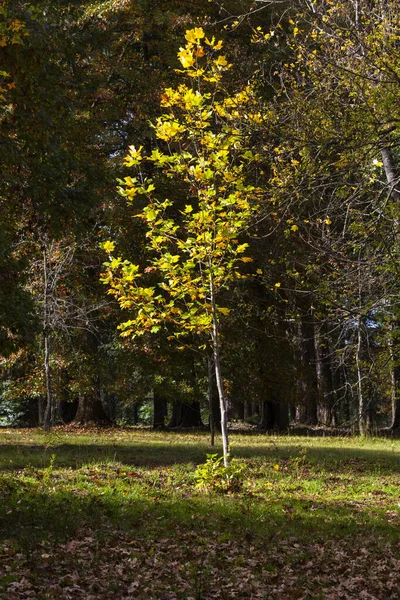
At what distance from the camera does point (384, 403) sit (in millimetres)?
41719

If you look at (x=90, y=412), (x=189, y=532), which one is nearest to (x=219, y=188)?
(x=189, y=532)

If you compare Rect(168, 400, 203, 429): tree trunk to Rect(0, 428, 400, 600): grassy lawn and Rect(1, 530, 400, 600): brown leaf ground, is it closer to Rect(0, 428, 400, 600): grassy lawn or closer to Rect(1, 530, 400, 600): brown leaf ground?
Rect(0, 428, 400, 600): grassy lawn

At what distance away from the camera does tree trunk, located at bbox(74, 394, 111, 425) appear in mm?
24359

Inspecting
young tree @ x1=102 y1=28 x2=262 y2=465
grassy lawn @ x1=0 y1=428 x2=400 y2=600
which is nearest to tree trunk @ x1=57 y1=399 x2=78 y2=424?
grassy lawn @ x1=0 y1=428 x2=400 y2=600

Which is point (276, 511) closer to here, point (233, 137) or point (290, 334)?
point (233, 137)

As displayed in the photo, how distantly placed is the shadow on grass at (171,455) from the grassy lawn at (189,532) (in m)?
0.11

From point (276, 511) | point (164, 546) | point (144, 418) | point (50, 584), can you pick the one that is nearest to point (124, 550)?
point (164, 546)

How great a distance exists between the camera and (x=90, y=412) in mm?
24438

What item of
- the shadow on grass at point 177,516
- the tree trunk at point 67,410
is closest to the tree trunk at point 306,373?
the tree trunk at point 67,410

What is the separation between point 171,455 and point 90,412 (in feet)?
32.8

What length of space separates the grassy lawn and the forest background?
204 cm

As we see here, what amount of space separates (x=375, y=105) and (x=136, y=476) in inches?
253

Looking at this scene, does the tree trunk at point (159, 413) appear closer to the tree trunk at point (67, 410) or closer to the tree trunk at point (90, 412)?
the tree trunk at point (90, 412)

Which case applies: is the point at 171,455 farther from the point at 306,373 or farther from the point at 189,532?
the point at 306,373
